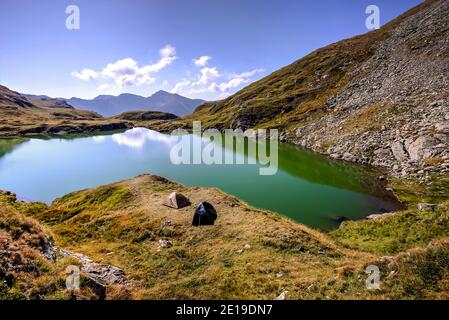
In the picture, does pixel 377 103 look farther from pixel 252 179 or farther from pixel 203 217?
pixel 203 217

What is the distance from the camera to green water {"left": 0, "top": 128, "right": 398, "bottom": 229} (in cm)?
4494

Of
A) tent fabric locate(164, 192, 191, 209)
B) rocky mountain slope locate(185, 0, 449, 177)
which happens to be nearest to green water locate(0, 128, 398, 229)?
rocky mountain slope locate(185, 0, 449, 177)

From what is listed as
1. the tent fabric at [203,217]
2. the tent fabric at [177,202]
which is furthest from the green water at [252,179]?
the tent fabric at [203,217]

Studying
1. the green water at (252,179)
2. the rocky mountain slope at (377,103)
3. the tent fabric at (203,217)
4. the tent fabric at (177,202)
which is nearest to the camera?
the tent fabric at (203,217)

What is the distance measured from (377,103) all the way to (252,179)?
55.6 metres

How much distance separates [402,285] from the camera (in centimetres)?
1388

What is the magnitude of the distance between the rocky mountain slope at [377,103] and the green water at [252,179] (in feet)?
27.6

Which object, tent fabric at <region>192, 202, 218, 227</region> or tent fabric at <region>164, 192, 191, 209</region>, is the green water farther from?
tent fabric at <region>192, 202, 218, 227</region>

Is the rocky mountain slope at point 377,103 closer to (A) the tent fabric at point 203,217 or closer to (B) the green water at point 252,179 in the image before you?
(B) the green water at point 252,179

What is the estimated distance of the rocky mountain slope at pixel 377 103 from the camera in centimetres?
6119

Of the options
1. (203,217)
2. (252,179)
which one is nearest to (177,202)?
(203,217)
